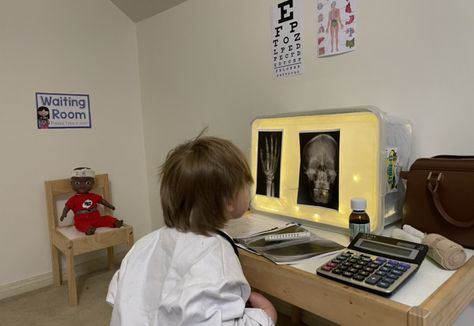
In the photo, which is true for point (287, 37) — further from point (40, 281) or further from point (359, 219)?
point (40, 281)

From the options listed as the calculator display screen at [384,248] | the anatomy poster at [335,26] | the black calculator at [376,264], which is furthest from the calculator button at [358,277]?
the anatomy poster at [335,26]

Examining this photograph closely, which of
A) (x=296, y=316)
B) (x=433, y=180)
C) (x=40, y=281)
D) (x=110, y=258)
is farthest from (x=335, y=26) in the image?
(x=40, y=281)

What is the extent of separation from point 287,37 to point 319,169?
2.18ft

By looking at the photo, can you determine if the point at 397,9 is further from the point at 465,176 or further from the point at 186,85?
the point at 186,85

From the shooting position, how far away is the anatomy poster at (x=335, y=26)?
4.50 feet

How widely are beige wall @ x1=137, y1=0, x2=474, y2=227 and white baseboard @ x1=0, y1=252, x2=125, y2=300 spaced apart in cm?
47

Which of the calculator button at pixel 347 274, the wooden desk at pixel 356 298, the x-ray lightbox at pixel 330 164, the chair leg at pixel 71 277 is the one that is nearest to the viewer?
the wooden desk at pixel 356 298

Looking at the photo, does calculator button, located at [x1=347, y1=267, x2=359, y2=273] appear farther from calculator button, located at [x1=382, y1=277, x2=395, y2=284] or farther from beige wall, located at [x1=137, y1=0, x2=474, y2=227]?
beige wall, located at [x1=137, y1=0, x2=474, y2=227]

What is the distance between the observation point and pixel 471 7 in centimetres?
110

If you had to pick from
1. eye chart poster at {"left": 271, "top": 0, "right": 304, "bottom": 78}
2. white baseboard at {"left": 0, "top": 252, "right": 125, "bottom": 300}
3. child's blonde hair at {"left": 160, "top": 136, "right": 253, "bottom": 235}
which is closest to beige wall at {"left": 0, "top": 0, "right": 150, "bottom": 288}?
white baseboard at {"left": 0, "top": 252, "right": 125, "bottom": 300}

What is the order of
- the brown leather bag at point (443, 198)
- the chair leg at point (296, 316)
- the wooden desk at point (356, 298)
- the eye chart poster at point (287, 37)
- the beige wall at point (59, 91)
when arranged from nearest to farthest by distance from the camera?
the wooden desk at point (356, 298) < the brown leather bag at point (443, 198) < the eye chart poster at point (287, 37) < the chair leg at point (296, 316) < the beige wall at point (59, 91)

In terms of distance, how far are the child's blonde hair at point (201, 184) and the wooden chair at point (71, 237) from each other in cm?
127

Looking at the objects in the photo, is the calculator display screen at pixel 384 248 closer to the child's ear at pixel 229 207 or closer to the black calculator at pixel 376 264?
the black calculator at pixel 376 264

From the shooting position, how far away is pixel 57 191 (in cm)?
219
